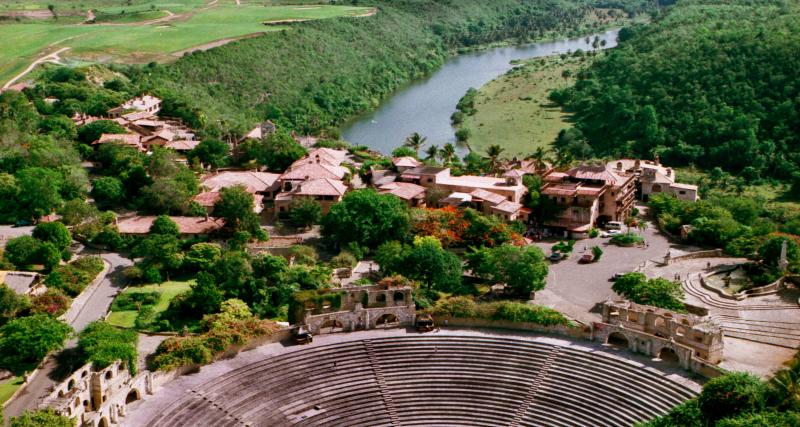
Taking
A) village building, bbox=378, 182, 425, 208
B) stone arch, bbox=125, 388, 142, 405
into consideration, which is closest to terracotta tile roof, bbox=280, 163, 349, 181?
village building, bbox=378, 182, 425, 208

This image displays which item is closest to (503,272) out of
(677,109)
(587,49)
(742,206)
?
(742,206)

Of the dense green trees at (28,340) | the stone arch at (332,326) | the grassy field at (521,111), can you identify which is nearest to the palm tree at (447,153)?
the grassy field at (521,111)

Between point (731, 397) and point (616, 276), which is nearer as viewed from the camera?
point (731, 397)

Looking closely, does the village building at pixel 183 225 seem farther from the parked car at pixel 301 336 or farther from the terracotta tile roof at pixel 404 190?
the parked car at pixel 301 336

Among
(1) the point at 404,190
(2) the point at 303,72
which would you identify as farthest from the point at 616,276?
(2) the point at 303,72

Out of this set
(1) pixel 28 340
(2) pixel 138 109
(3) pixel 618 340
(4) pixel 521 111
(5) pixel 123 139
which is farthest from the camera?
(4) pixel 521 111

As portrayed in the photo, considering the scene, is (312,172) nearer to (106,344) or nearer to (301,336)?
(301,336)
